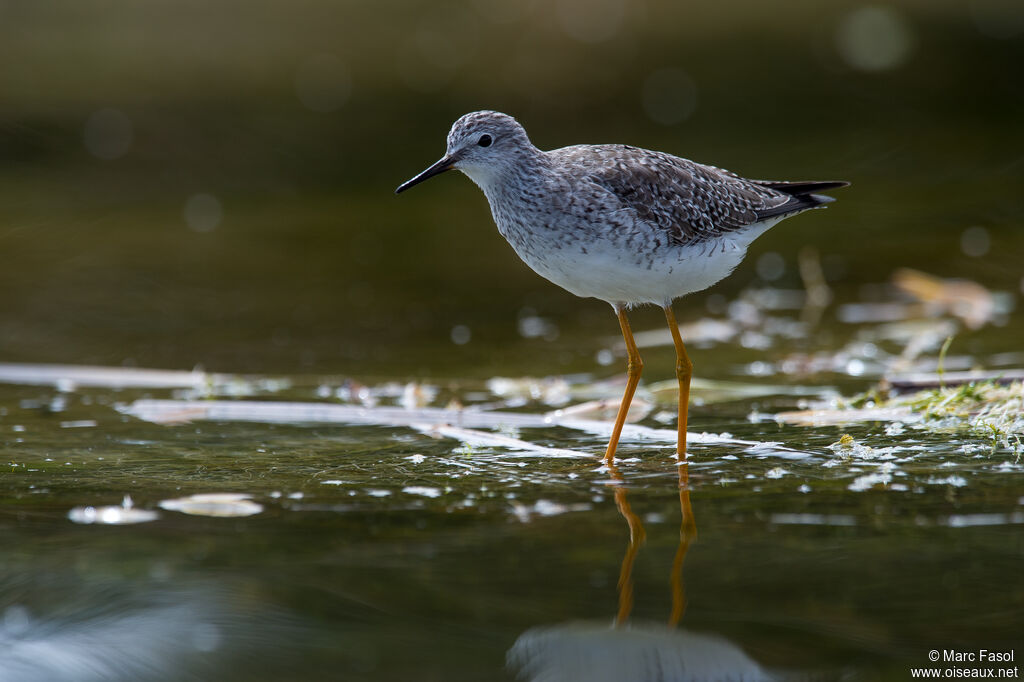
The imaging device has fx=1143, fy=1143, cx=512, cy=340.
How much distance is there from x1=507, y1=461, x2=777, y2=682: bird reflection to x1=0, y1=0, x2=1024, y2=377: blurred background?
18.1ft

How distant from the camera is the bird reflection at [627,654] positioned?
12.8 ft

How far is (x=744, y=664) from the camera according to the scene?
3.87 m

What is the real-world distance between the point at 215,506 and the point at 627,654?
2284mm

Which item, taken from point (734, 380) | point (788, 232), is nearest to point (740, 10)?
point (788, 232)

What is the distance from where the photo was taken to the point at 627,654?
13.3ft

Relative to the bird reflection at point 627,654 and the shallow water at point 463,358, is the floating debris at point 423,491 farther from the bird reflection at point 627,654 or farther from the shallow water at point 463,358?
the bird reflection at point 627,654

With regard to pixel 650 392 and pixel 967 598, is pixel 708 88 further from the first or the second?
pixel 967 598

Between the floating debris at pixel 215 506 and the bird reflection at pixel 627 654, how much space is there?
183cm

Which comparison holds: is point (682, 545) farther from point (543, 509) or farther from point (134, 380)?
point (134, 380)

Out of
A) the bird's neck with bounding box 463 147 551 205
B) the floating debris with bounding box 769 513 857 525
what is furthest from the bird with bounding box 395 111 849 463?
the floating debris with bounding box 769 513 857 525

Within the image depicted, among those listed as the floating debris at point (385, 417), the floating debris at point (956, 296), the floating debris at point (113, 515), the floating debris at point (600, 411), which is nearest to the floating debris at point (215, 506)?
the floating debris at point (113, 515)

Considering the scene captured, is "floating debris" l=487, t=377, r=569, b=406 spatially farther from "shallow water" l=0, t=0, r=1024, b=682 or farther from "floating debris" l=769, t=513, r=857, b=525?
"floating debris" l=769, t=513, r=857, b=525

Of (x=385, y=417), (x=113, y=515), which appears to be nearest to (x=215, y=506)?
(x=113, y=515)

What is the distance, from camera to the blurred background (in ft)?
36.2
